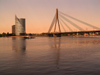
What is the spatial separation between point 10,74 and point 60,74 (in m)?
3.69

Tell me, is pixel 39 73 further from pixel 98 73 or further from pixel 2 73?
pixel 98 73

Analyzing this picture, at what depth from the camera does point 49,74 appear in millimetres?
9125

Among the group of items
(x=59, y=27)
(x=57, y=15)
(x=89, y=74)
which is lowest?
(x=89, y=74)

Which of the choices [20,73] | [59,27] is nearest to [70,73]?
[20,73]

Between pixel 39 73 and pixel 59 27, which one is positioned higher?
pixel 59 27

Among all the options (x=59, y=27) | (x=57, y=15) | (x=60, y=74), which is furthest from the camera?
(x=57, y=15)

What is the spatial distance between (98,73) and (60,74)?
2.86 m

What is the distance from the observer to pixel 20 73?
369 inches

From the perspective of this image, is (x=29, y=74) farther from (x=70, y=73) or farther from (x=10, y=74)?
(x=70, y=73)

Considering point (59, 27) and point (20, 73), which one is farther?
point (59, 27)

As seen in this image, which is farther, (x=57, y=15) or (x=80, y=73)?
(x=57, y=15)

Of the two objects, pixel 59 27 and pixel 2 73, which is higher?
pixel 59 27

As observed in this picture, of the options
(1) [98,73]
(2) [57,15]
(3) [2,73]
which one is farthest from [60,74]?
(2) [57,15]

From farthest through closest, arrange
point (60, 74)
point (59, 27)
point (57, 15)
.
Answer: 1. point (57, 15)
2. point (59, 27)
3. point (60, 74)
